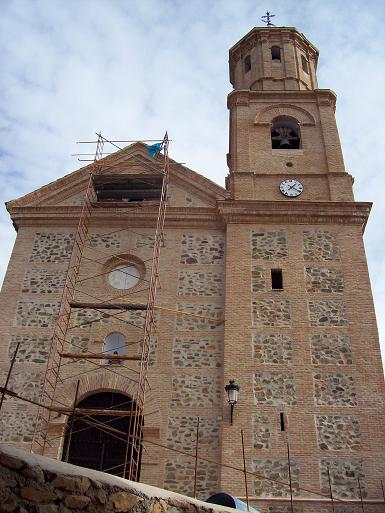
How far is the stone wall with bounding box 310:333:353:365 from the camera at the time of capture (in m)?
13.8

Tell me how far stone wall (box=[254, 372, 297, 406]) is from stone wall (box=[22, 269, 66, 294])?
555cm

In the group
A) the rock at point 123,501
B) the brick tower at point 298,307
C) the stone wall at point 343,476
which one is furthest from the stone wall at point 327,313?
the rock at point 123,501

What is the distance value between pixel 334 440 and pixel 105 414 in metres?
4.85

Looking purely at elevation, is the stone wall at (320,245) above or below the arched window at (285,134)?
below

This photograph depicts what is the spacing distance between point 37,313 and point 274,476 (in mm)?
6869

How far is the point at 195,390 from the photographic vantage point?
1364 cm

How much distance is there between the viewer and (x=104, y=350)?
47.0 ft

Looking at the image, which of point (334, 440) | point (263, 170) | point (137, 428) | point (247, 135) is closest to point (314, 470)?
point (334, 440)

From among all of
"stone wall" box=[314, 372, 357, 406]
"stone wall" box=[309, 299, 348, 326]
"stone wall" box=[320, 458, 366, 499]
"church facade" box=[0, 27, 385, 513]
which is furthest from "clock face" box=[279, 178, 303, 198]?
"stone wall" box=[320, 458, 366, 499]

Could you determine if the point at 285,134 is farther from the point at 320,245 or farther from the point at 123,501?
the point at 123,501

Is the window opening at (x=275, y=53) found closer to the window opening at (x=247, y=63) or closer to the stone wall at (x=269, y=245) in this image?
the window opening at (x=247, y=63)

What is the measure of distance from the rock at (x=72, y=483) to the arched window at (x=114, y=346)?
901cm

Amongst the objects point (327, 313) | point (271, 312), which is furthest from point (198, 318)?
point (327, 313)

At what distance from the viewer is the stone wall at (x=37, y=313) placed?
1473 cm
